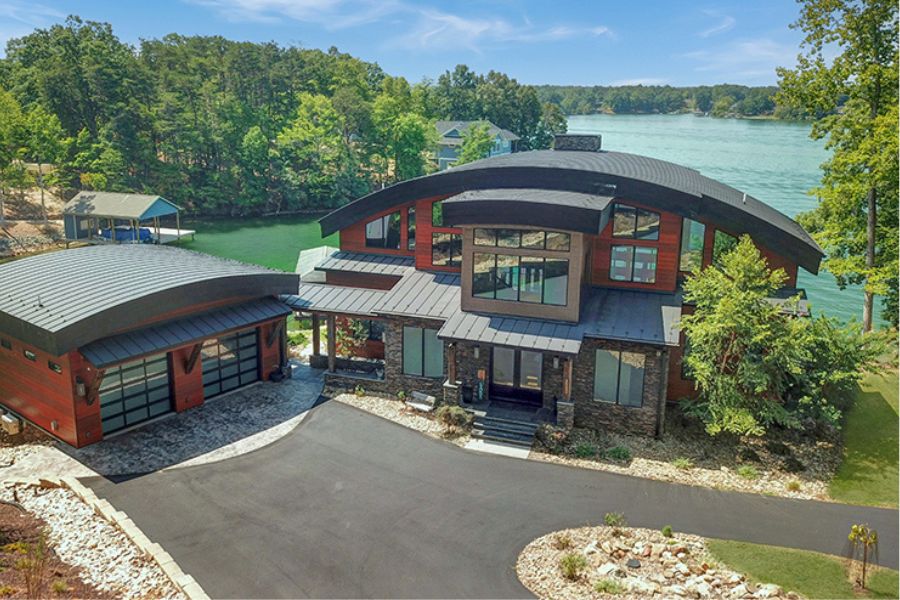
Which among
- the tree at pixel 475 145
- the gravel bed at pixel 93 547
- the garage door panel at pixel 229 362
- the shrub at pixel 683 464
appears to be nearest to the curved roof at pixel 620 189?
the garage door panel at pixel 229 362


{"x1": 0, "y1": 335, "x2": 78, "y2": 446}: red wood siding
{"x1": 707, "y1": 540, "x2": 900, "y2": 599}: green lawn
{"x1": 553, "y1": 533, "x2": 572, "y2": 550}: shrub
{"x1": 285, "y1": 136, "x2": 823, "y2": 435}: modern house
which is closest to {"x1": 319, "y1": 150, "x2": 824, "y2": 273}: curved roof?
{"x1": 285, "y1": 136, "x2": 823, "y2": 435}: modern house

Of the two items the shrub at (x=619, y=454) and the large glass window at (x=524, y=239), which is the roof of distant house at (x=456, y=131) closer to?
the large glass window at (x=524, y=239)

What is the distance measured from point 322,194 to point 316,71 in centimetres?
2501

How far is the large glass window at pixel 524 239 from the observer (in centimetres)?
2047

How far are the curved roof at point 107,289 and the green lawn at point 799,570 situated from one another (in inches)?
578

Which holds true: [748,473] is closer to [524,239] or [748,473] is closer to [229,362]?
[524,239]

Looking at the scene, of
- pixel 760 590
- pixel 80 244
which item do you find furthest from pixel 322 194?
pixel 760 590

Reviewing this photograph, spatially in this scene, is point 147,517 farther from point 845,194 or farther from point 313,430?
point 845,194

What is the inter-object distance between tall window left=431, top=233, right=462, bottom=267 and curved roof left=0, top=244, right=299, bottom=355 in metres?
5.20

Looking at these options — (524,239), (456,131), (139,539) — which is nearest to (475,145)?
(456,131)

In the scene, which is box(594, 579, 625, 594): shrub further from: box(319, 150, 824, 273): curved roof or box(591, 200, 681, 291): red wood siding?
box(319, 150, 824, 273): curved roof

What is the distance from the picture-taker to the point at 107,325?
17750 millimetres

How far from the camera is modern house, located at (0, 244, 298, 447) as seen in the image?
17.8 metres

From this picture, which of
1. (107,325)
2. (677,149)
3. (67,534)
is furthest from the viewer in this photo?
(677,149)
